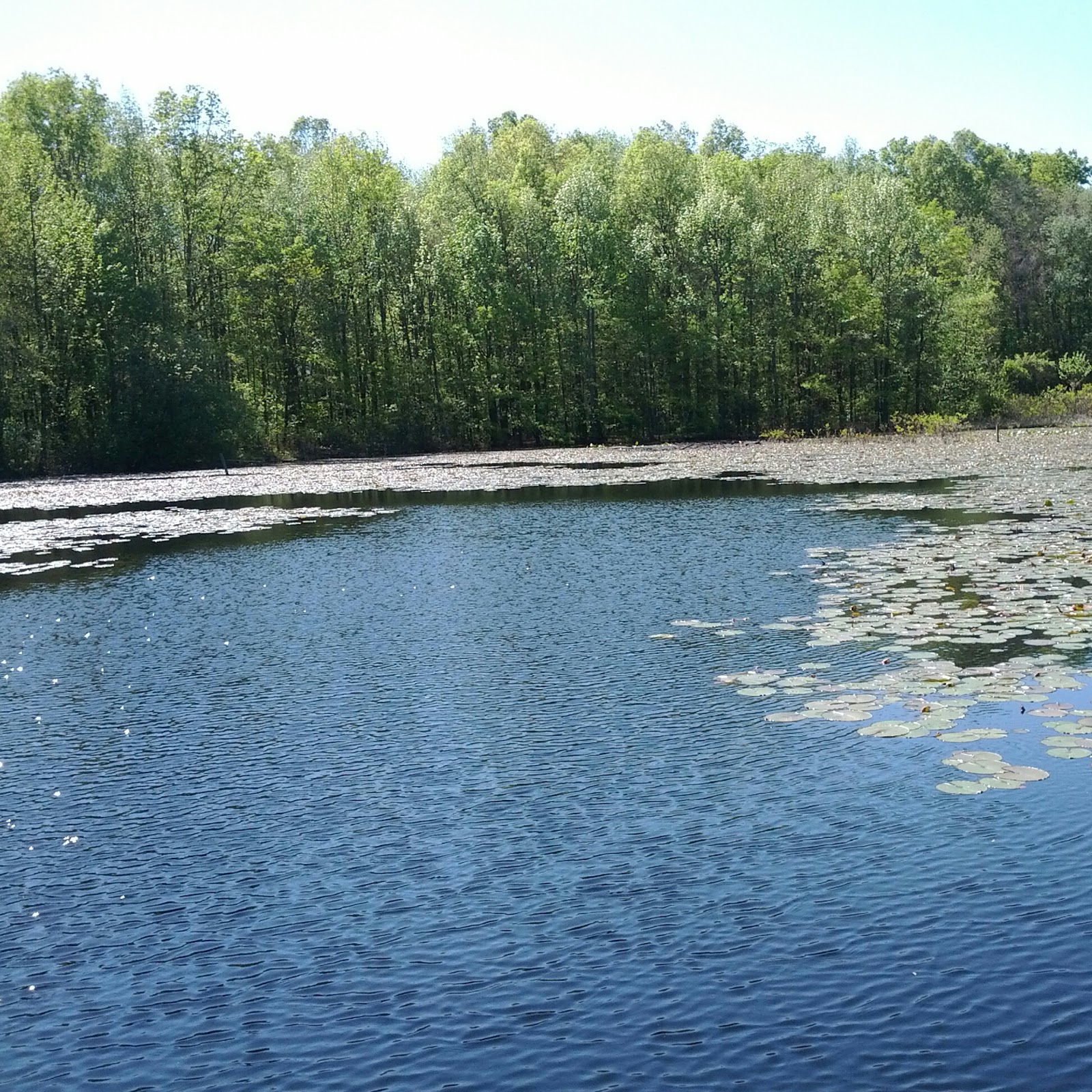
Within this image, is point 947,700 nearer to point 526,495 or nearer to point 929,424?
point 526,495

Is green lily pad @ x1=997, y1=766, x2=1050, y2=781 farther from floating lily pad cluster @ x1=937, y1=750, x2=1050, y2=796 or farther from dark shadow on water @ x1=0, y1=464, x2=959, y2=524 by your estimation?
dark shadow on water @ x1=0, y1=464, x2=959, y2=524

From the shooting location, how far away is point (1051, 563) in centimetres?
2047

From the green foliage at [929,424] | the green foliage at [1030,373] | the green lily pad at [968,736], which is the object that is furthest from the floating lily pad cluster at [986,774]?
the green foliage at [1030,373]

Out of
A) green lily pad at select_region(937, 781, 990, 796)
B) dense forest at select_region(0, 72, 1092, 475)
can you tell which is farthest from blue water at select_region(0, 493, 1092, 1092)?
dense forest at select_region(0, 72, 1092, 475)

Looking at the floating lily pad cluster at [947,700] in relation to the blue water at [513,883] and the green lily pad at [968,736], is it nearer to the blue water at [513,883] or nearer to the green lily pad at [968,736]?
the green lily pad at [968,736]

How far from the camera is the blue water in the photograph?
6859mm

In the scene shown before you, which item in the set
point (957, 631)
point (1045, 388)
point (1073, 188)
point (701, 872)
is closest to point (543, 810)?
point (701, 872)

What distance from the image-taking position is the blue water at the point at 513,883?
6.86 meters

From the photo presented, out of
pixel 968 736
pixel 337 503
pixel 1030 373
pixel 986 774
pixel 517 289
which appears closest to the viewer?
pixel 986 774

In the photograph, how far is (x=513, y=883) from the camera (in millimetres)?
9133

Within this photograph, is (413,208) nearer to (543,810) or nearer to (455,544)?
(455,544)

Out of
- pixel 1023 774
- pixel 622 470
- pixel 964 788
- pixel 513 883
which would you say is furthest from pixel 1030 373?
pixel 513 883

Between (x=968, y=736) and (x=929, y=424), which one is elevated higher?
Result: (x=929, y=424)

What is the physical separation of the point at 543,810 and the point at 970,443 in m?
49.2
